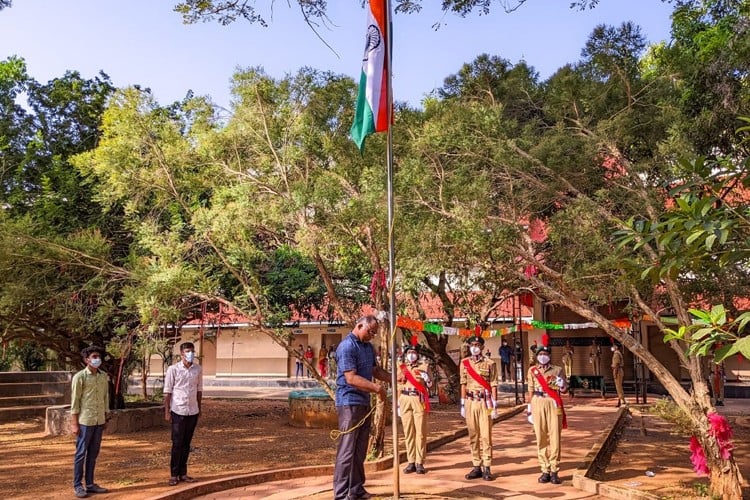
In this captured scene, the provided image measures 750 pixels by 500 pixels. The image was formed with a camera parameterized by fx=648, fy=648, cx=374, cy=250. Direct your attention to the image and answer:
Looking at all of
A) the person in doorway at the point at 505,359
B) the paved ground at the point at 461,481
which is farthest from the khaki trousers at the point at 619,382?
the paved ground at the point at 461,481

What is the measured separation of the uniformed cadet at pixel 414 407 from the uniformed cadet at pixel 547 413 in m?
1.49

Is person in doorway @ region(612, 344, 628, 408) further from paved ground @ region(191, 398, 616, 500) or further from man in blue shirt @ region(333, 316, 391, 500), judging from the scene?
man in blue shirt @ region(333, 316, 391, 500)

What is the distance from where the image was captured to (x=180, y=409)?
814 cm

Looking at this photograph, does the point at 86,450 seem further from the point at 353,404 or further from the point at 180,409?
the point at 353,404

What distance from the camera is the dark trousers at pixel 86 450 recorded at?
7758 millimetres

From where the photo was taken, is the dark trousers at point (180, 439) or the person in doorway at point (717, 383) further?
the person in doorway at point (717, 383)

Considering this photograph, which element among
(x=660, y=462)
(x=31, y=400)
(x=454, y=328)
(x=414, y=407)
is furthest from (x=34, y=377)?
(x=660, y=462)

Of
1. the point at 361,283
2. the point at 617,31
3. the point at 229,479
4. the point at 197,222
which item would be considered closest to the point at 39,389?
the point at 361,283

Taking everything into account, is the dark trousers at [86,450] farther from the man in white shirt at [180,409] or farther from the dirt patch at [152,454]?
the man in white shirt at [180,409]

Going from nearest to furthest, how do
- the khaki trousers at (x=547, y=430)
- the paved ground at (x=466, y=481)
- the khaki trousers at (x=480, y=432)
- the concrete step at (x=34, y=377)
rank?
the paved ground at (x=466, y=481), the khaki trousers at (x=547, y=430), the khaki trousers at (x=480, y=432), the concrete step at (x=34, y=377)

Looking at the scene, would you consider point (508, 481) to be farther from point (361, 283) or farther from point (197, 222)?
point (361, 283)

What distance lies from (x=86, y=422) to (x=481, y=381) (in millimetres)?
5041

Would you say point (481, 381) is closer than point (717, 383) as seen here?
Yes

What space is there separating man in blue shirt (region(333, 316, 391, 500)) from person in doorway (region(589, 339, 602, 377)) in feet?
65.1
